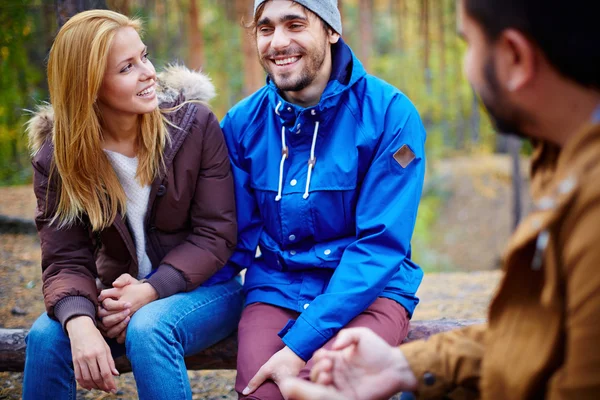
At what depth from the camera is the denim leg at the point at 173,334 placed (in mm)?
2510

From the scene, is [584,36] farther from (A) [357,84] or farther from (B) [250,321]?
(B) [250,321]

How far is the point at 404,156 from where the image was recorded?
276cm

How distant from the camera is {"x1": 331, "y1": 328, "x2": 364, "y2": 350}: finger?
178 cm

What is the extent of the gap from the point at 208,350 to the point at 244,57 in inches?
292

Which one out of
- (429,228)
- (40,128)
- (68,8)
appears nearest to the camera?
(40,128)

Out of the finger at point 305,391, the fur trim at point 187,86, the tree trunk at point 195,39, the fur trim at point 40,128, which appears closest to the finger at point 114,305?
the fur trim at point 40,128

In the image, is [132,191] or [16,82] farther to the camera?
[16,82]

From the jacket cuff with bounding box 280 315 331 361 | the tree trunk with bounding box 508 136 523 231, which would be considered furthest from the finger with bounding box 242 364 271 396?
the tree trunk with bounding box 508 136 523 231

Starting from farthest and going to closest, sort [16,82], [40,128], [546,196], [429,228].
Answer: [429,228], [16,82], [40,128], [546,196]

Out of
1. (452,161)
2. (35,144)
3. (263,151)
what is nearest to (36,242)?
(35,144)

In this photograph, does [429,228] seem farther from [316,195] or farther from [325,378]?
[325,378]

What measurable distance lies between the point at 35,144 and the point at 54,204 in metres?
0.33

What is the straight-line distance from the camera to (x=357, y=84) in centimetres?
297

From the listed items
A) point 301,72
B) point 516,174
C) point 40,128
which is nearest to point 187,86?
point 301,72
